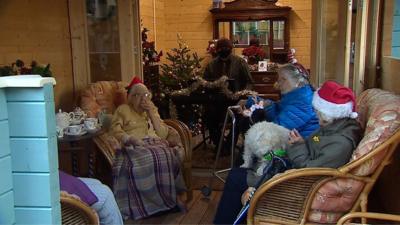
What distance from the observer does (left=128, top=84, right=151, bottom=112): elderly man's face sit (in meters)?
3.36

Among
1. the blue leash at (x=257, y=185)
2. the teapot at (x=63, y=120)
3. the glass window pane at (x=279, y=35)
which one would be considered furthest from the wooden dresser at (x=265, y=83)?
the blue leash at (x=257, y=185)

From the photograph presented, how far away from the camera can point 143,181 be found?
10.2ft

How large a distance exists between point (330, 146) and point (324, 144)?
0.04m

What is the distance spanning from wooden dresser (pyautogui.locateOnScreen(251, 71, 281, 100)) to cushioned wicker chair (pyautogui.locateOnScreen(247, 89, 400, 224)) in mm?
4404

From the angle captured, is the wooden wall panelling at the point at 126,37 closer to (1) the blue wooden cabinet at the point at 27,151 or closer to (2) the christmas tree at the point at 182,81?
(2) the christmas tree at the point at 182,81

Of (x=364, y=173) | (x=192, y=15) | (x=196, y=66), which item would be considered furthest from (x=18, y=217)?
(x=192, y=15)

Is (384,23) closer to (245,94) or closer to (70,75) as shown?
(245,94)

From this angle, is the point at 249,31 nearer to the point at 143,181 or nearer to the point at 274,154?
the point at 143,181

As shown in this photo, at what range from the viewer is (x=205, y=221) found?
10.2 feet

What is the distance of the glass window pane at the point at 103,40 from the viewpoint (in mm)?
4227

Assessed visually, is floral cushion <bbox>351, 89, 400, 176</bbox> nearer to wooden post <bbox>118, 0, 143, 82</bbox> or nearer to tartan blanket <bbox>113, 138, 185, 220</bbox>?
tartan blanket <bbox>113, 138, 185, 220</bbox>

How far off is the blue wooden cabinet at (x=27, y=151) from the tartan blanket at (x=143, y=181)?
184 centimetres

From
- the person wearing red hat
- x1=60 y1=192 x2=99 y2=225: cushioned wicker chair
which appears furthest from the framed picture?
x1=60 y1=192 x2=99 y2=225: cushioned wicker chair

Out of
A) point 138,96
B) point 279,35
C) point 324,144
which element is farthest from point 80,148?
point 279,35
